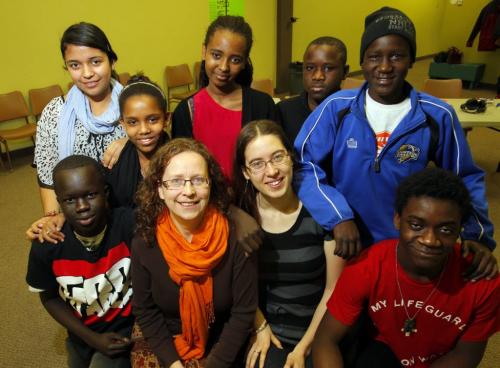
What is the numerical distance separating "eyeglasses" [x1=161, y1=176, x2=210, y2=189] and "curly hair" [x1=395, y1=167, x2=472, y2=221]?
0.74m

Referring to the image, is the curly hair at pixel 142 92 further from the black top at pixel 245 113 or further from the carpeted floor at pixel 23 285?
the carpeted floor at pixel 23 285

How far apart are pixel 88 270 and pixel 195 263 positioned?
1.54 feet

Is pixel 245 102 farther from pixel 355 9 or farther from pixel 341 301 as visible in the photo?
pixel 355 9

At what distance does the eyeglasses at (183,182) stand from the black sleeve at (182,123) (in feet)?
1.70

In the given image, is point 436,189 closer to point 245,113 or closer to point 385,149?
point 385,149

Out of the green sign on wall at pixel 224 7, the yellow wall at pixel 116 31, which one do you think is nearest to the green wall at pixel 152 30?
the yellow wall at pixel 116 31

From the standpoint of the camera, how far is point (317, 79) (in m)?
2.22

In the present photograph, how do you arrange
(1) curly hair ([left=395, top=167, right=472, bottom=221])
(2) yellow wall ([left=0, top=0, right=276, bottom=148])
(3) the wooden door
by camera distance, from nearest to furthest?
(1) curly hair ([left=395, top=167, right=472, bottom=221])
(2) yellow wall ([left=0, top=0, right=276, bottom=148])
(3) the wooden door

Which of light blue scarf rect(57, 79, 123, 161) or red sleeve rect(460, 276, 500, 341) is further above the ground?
light blue scarf rect(57, 79, 123, 161)

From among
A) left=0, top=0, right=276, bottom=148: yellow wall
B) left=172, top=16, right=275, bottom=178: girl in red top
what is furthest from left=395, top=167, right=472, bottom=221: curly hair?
left=0, top=0, right=276, bottom=148: yellow wall

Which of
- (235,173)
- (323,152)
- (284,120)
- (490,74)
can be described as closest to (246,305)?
(235,173)

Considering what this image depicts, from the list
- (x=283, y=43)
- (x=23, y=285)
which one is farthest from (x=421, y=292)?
(x=283, y=43)

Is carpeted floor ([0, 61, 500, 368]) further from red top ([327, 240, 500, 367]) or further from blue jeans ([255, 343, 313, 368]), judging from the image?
blue jeans ([255, 343, 313, 368])

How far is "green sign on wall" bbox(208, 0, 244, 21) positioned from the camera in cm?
259
